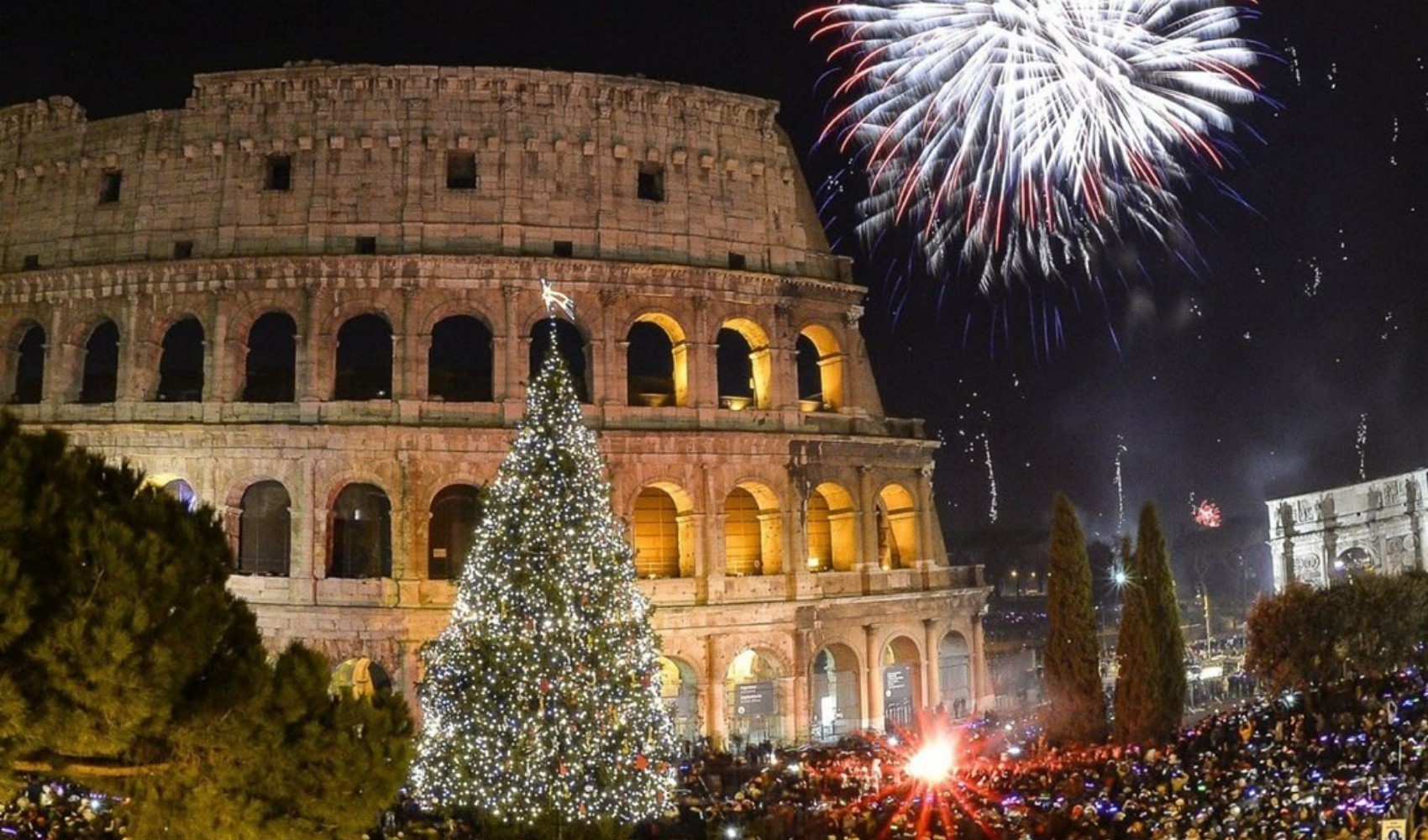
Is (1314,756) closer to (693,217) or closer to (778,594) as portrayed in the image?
(778,594)

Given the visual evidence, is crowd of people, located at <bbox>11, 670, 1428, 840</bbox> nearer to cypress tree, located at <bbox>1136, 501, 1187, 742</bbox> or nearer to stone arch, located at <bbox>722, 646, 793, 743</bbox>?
cypress tree, located at <bbox>1136, 501, 1187, 742</bbox>

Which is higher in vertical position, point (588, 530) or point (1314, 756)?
point (588, 530)

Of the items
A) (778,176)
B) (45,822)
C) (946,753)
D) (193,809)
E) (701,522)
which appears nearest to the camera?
(193,809)

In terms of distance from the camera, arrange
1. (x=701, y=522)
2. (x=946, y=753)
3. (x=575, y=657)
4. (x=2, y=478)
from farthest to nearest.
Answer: (x=701, y=522)
(x=946, y=753)
(x=575, y=657)
(x=2, y=478)

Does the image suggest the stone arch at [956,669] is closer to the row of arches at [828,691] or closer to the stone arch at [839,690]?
the row of arches at [828,691]

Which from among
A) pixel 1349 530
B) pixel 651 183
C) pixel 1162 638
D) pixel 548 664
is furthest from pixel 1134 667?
pixel 1349 530

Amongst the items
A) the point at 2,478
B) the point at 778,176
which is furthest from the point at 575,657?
the point at 778,176
